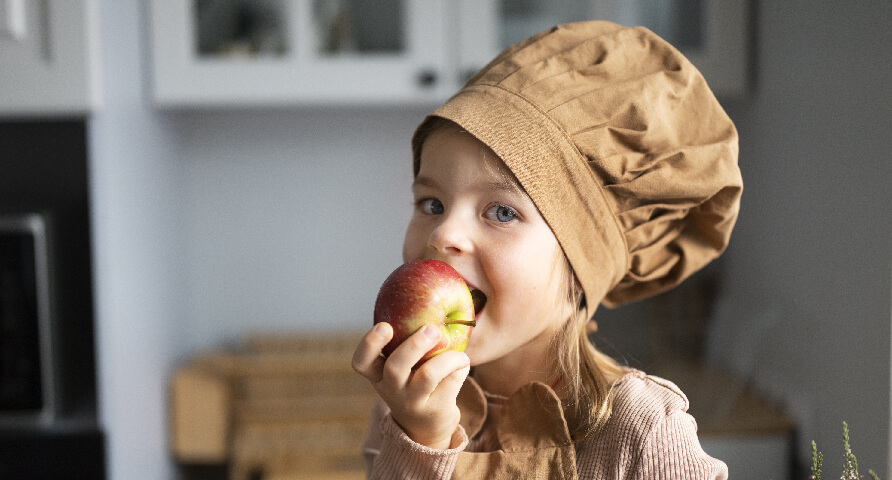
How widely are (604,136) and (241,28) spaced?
1.21 meters

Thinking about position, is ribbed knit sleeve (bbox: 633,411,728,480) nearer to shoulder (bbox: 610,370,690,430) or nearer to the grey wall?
shoulder (bbox: 610,370,690,430)

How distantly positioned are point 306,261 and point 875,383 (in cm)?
141

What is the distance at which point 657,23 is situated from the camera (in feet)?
5.56

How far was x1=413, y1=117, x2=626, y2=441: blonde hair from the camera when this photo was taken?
27.2 inches

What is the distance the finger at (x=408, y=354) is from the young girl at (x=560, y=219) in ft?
0.09

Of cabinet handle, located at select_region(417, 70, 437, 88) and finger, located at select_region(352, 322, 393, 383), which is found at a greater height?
cabinet handle, located at select_region(417, 70, 437, 88)

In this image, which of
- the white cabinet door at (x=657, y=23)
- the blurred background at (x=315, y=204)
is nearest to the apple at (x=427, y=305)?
the blurred background at (x=315, y=204)

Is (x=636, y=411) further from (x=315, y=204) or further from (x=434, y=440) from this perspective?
(x=315, y=204)

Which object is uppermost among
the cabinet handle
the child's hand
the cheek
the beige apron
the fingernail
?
the cabinet handle

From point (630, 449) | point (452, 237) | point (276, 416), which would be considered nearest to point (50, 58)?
point (276, 416)

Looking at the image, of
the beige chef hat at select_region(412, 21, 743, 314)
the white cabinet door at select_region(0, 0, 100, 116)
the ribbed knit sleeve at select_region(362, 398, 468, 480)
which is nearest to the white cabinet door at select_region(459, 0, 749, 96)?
the white cabinet door at select_region(0, 0, 100, 116)

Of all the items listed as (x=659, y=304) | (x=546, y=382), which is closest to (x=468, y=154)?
(x=546, y=382)

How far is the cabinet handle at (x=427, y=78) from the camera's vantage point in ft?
5.43

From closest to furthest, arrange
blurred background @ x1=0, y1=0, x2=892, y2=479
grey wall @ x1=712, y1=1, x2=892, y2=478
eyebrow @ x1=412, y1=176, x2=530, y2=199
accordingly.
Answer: eyebrow @ x1=412, y1=176, x2=530, y2=199 < grey wall @ x1=712, y1=1, x2=892, y2=478 < blurred background @ x1=0, y1=0, x2=892, y2=479
